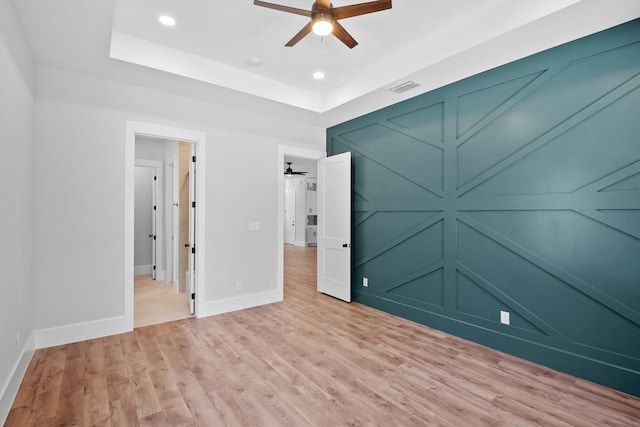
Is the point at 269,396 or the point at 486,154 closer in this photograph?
the point at 269,396

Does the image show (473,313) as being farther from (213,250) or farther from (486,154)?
(213,250)

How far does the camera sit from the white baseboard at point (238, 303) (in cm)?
422

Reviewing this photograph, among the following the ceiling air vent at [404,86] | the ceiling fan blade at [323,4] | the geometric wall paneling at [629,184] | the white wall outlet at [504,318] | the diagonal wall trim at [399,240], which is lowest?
the white wall outlet at [504,318]

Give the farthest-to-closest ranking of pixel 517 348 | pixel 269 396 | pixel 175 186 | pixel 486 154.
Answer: pixel 175 186
pixel 486 154
pixel 517 348
pixel 269 396

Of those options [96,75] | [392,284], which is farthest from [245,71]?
[392,284]

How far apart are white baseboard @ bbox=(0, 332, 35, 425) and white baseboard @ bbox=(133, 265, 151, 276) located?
12.6 feet

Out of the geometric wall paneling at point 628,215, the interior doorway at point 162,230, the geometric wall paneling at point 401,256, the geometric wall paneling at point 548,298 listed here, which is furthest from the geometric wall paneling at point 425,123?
the interior doorway at point 162,230

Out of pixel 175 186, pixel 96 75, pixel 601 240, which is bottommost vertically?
pixel 601 240

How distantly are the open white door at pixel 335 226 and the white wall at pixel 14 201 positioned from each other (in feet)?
12.3

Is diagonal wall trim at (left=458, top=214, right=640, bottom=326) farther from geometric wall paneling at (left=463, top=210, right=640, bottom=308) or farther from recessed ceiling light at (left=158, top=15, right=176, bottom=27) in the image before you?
recessed ceiling light at (left=158, top=15, right=176, bottom=27)

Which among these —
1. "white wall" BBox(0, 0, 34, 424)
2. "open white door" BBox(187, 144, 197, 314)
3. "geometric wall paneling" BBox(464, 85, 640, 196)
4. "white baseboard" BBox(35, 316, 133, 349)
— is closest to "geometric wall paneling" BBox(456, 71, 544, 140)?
"geometric wall paneling" BBox(464, 85, 640, 196)

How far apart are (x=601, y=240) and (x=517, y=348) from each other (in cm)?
128

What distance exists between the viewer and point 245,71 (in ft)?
13.2

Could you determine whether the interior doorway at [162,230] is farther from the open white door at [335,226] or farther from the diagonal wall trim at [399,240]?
the diagonal wall trim at [399,240]
